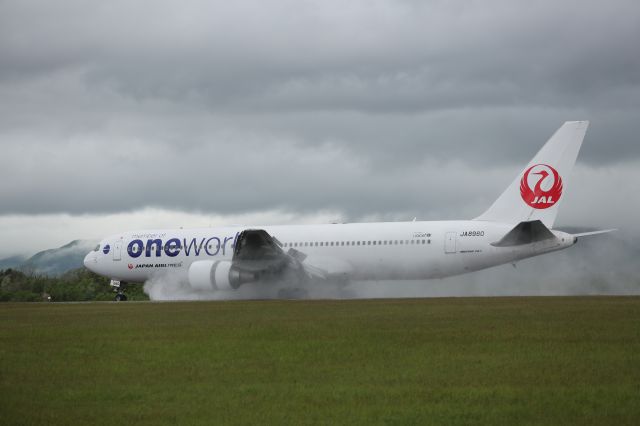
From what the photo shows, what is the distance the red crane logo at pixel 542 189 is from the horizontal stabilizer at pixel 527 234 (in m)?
1.86

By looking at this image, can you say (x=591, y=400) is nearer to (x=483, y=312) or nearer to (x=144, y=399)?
(x=144, y=399)

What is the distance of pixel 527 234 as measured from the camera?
34312mm

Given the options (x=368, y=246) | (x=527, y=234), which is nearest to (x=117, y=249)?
(x=368, y=246)

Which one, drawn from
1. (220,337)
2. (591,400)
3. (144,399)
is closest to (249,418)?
(144,399)

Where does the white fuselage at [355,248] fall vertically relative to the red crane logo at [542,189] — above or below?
below

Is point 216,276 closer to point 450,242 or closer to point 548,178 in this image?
point 450,242

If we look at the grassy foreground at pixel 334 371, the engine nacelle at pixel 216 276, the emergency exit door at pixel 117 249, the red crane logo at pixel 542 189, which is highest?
the red crane logo at pixel 542 189

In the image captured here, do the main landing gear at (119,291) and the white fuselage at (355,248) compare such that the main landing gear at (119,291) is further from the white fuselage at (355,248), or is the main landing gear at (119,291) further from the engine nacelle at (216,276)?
the engine nacelle at (216,276)

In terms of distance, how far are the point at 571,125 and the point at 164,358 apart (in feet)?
80.6

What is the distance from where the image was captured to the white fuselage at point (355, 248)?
36250mm

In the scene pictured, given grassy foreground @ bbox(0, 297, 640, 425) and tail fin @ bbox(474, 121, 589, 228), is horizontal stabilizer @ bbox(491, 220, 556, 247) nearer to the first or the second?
tail fin @ bbox(474, 121, 589, 228)

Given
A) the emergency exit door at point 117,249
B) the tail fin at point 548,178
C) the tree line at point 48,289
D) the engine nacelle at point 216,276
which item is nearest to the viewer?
the tail fin at point 548,178

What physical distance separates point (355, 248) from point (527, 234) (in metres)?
8.05

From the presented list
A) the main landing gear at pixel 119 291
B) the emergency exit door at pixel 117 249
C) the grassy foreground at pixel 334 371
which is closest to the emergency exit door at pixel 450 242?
the grassy foreground at pixel 334 371
